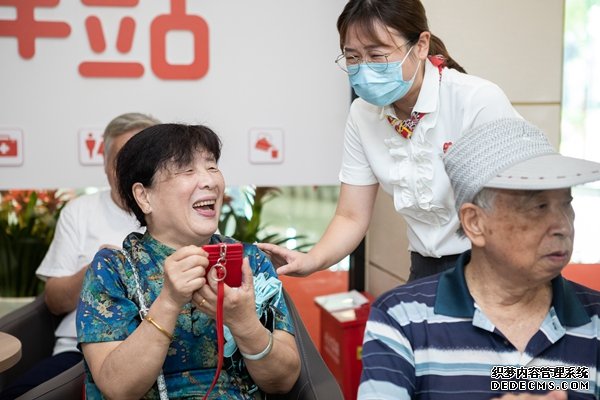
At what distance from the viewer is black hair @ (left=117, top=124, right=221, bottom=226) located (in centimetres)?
210

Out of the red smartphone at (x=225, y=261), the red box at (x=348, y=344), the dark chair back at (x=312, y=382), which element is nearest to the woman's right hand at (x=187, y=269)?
the red smartphone at (x=225, y=261)

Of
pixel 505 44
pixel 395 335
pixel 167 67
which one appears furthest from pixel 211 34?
pixel 395 335

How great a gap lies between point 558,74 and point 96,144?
2.37 m

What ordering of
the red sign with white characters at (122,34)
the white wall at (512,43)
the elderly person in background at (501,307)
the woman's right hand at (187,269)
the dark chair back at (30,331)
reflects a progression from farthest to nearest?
the red sign with white characters at (122,34) < the white wall at (512,43) < the dark chair back at (30,331) < the woman's right hand at (187,269) < the elderly person in background at (501,307)

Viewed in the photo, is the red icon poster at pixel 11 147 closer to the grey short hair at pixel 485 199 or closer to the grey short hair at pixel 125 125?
the grey short hair at pixel 125 125

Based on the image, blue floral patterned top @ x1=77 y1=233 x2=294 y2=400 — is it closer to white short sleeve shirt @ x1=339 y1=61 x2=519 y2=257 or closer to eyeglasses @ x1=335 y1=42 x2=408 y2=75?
white short sleeve shirt @ x1=339 y1=61 x2=519 y2=257

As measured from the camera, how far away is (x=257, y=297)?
206 cm

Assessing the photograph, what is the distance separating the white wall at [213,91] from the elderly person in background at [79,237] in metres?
0.81

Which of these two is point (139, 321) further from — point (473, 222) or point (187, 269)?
point (473, 222)

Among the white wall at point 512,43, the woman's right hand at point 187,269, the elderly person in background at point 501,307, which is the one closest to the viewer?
the elderly person in background at point 501,307

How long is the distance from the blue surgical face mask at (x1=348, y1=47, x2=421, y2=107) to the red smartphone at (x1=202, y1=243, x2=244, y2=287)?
0.80 metres

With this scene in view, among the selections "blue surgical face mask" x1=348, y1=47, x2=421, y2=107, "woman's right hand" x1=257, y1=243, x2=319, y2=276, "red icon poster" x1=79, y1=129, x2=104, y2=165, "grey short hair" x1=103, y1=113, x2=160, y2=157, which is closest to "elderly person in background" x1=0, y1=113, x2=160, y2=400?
"grey short hair" x1=103, y1=113, x2=160, y2=157

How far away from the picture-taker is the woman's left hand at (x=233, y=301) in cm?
181

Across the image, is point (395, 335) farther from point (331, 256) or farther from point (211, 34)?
point (211, 34)
